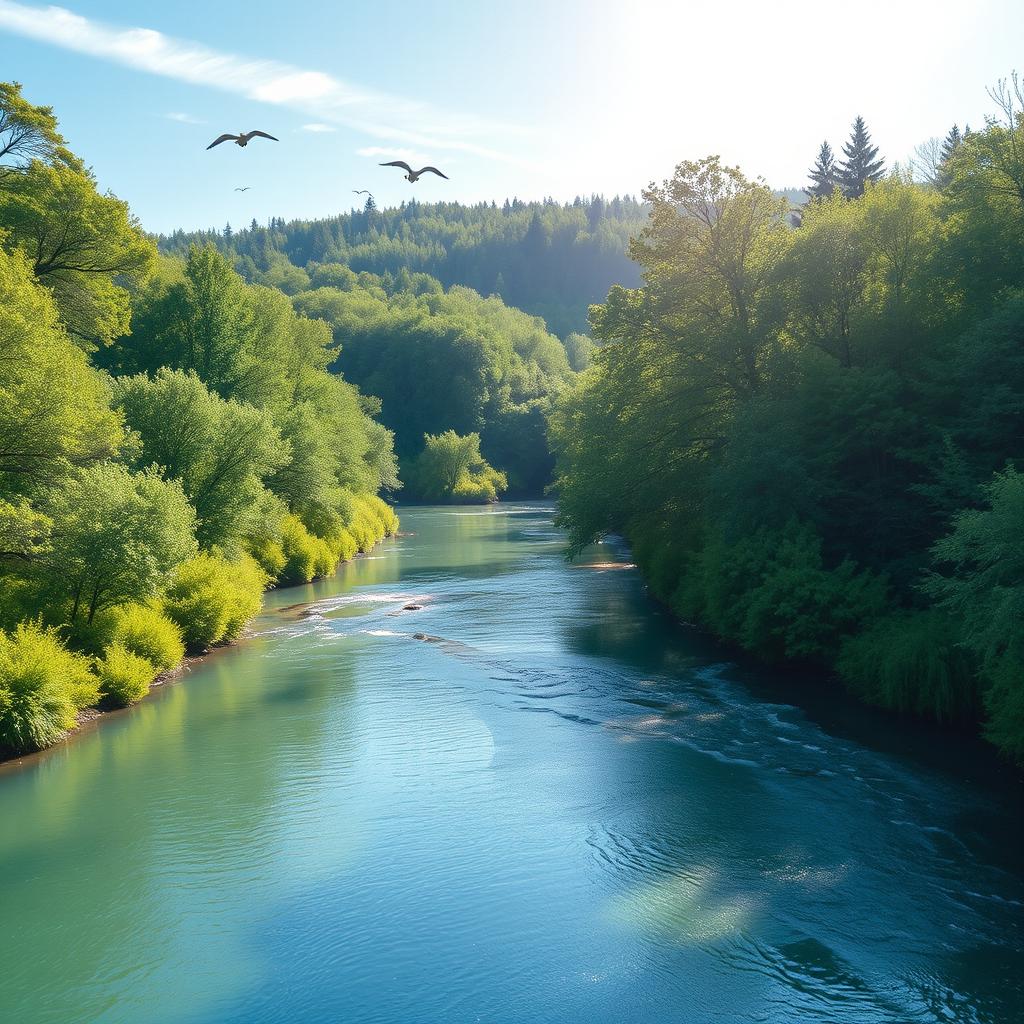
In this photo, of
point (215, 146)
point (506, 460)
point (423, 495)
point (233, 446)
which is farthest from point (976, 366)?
point (506, 460)

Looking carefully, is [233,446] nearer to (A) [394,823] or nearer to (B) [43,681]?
(B) [43,681]

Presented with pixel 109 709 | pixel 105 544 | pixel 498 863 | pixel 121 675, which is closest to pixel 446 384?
pixel 105 544

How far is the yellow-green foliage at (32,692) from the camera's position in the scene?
19250 millimetres

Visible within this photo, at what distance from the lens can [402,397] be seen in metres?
121

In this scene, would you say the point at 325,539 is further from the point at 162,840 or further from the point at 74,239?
the point at 162,840

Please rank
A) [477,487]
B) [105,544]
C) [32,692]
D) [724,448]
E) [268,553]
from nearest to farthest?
[32,692] → [105,544] → [724,448] → [268,553] → [477,487]

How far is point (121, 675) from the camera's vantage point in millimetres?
23141

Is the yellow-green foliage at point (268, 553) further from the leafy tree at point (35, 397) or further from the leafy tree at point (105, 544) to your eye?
the leafy tree at point (35, 397)

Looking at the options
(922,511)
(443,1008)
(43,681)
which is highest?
(922,511)

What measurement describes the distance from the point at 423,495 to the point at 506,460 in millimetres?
15075

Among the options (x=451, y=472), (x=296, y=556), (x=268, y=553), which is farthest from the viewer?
(x=451, y=472)

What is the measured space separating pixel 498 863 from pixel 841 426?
16.9 metres

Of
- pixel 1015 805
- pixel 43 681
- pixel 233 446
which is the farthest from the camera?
pixel 233 446

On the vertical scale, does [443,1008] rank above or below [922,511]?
below
